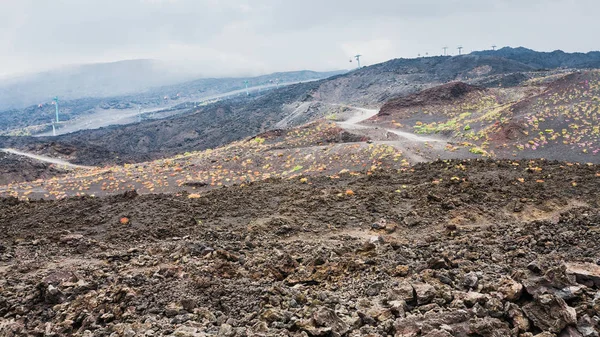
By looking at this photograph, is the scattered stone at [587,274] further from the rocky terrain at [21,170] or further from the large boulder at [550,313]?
the rocky terrain at [21,170]

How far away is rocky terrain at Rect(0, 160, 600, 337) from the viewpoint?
4246 mm

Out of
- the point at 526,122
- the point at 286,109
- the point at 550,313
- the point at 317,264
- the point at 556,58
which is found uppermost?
the point at 556,58

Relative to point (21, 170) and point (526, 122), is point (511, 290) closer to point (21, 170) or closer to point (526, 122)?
point (526, 122)

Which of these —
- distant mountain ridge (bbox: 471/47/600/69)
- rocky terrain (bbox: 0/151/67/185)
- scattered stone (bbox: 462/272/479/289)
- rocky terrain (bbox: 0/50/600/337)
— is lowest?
rocky terrain (bbox: 0/151/67/185)

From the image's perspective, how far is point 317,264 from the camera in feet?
21.3

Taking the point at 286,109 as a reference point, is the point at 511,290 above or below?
below

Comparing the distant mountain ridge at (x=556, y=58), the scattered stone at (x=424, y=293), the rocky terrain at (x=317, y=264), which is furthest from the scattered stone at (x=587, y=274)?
the distant mountain ridge at (x=556, y=58)

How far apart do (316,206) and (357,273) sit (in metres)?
5.04

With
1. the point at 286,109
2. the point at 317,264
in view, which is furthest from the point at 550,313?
the point at 286,109

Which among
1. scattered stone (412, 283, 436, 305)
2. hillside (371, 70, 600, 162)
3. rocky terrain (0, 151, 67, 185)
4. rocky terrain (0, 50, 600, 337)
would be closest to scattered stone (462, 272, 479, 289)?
rocky terrain (0, 50, 600, 337)

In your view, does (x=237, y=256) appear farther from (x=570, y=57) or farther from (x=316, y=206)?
(x=570, y=57)

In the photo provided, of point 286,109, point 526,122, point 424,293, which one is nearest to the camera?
point 424,293

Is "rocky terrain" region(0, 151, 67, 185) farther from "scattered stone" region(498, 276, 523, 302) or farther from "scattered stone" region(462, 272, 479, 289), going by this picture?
"scattered stone" region(498, 276, 523, 302)

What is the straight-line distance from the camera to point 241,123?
206ft
